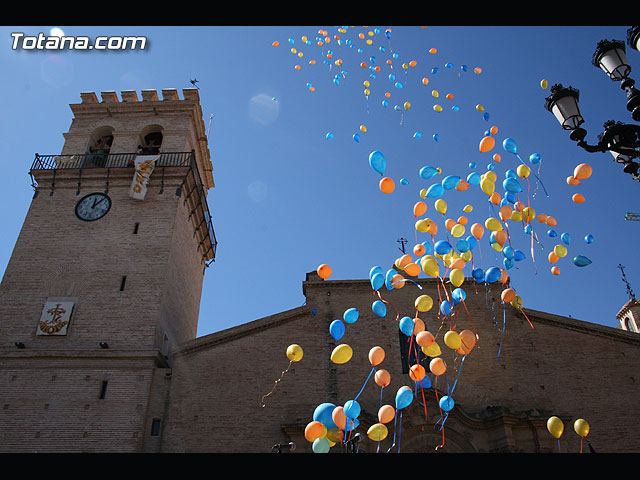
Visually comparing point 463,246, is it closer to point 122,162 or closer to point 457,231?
point 457,231

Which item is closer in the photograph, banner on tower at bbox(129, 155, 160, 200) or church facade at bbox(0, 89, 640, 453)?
church facade at bbox(0, 89, 640, 453)

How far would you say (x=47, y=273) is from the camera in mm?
17438

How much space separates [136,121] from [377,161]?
14702 millimetres

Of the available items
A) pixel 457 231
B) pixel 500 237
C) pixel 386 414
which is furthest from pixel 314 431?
pixel 500 237

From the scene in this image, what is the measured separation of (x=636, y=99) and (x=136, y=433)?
44.6 feet

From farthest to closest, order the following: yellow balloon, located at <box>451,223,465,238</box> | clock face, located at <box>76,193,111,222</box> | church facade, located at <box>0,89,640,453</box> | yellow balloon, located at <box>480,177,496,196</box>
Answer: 1. clock face, located at <box>76,193,111,222</box>
2. church facade, located at <box>0,89,640,453</box>
3. yellow balloon, located at <box>451,223,465,238</box>
4. yellow balloon, located at <box>480,177,496,196</box>

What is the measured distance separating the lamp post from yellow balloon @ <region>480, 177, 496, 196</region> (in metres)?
4.85

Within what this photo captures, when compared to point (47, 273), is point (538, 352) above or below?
below

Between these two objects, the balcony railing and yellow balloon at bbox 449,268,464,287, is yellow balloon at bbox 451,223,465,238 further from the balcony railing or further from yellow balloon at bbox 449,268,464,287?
the balcony railing

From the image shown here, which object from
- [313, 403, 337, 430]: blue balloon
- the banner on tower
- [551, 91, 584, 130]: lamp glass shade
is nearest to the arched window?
the banner on tower

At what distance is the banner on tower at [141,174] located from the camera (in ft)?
62.4

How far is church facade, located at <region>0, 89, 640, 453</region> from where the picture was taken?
14.4 metres
